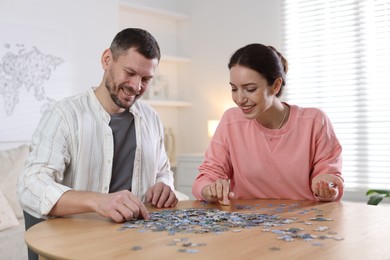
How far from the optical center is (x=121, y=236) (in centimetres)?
154

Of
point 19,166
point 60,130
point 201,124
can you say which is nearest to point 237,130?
point 60,130

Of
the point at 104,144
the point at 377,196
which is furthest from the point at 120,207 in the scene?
the point at 377,196

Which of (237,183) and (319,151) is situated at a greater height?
(319,151)

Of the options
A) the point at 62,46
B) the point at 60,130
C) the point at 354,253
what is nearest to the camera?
the point at 354,253

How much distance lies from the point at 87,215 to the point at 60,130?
39cm

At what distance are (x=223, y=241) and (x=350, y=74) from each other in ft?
12.3

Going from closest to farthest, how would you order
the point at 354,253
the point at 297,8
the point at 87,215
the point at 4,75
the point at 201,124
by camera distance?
the point at 354,253, the point at 87,215, the point at 4,75, the point at 297,8, the point at 201,124

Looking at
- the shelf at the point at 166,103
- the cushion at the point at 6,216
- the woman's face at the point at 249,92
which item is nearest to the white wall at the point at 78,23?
the shelf at the point at 166,103

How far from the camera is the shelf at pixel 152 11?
5.49 metres

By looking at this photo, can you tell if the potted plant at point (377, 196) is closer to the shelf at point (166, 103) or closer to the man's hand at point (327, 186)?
the man's hand at point (327, 186)

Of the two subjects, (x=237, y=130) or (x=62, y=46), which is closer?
(x=237, y=130)

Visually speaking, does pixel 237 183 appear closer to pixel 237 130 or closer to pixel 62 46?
pixel 237 130

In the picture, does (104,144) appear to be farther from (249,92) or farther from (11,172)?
(11,172)

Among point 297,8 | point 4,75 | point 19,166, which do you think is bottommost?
point 19,166
